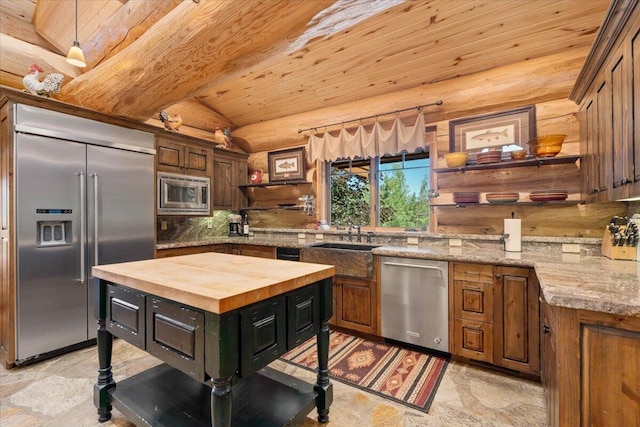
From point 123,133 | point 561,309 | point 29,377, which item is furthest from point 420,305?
point 123,133

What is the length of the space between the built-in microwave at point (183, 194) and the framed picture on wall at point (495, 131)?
3.20m

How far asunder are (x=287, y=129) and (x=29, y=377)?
147 inches

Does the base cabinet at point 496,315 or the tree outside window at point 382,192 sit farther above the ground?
the tree outside window at point 382,192

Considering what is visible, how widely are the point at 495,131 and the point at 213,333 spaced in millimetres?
3076

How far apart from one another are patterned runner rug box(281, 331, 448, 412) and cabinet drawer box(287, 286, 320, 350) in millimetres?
906

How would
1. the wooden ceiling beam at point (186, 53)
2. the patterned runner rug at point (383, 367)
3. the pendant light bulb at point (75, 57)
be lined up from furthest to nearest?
1. the pendant light bulb at point (75, 57)
2. the patterned runner rug at point (383, 367)
3. the wooden ceiling beam at point (186, 53)

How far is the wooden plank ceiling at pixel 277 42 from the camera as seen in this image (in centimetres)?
213

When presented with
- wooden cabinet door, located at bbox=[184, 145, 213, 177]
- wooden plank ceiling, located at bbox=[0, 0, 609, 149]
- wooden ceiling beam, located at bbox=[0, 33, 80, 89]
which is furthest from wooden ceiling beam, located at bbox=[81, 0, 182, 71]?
wooden cabinet door, located at bbox=[184, 145, 213, 177]

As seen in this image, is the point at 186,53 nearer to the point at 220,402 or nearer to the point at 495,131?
the point at 220,402

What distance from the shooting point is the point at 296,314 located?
5.08 ft

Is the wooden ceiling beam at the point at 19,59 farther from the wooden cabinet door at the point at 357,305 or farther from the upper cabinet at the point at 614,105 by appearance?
the upper cabinet at the point at 614,105

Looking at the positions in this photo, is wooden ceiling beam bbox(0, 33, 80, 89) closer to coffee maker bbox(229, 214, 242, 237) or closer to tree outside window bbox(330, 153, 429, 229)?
coffee maker bbox(229, 214, 242, 237)

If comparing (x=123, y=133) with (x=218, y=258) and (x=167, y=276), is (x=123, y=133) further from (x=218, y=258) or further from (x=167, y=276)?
(x=167, y=276)

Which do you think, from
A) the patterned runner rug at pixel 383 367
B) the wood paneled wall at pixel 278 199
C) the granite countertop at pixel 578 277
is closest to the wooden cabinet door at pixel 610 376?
the granite countertop at pixel 578 277
